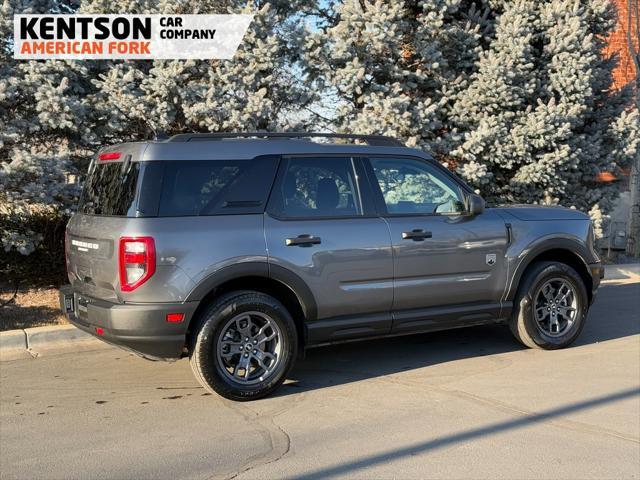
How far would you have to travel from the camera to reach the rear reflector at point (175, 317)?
470 centimetres

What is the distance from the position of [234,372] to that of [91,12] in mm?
5439

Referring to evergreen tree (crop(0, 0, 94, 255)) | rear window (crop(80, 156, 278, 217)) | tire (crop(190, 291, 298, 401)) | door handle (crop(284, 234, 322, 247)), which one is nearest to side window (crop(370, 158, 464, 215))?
door handle (crop(284, 234, 322, 247))

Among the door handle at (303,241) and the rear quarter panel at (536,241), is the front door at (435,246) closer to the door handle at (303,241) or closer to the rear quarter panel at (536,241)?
the rear quarter panel at (536,241)

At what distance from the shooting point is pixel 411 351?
6480mm

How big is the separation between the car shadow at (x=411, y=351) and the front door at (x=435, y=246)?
0.55 m

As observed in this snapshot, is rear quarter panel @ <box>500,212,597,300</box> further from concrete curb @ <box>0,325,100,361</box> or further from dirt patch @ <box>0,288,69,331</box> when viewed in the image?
dirt patch @ <box>0,288,69,331</box>

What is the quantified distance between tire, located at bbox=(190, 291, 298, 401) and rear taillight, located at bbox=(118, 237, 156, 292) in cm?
56

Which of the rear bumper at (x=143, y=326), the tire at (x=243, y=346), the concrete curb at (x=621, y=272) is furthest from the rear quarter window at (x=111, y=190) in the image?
the concrete curb at (x=621, y=272)

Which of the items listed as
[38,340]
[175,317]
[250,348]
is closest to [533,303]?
[250,348]

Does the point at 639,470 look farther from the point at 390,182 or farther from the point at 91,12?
the point at 91,12

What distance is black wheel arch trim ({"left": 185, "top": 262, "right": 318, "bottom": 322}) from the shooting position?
4781 mm

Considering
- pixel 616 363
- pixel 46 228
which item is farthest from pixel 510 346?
pixel 46 228

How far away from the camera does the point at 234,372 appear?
5.06 m

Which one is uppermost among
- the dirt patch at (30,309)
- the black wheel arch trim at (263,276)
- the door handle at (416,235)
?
the door handle at (416,235)
